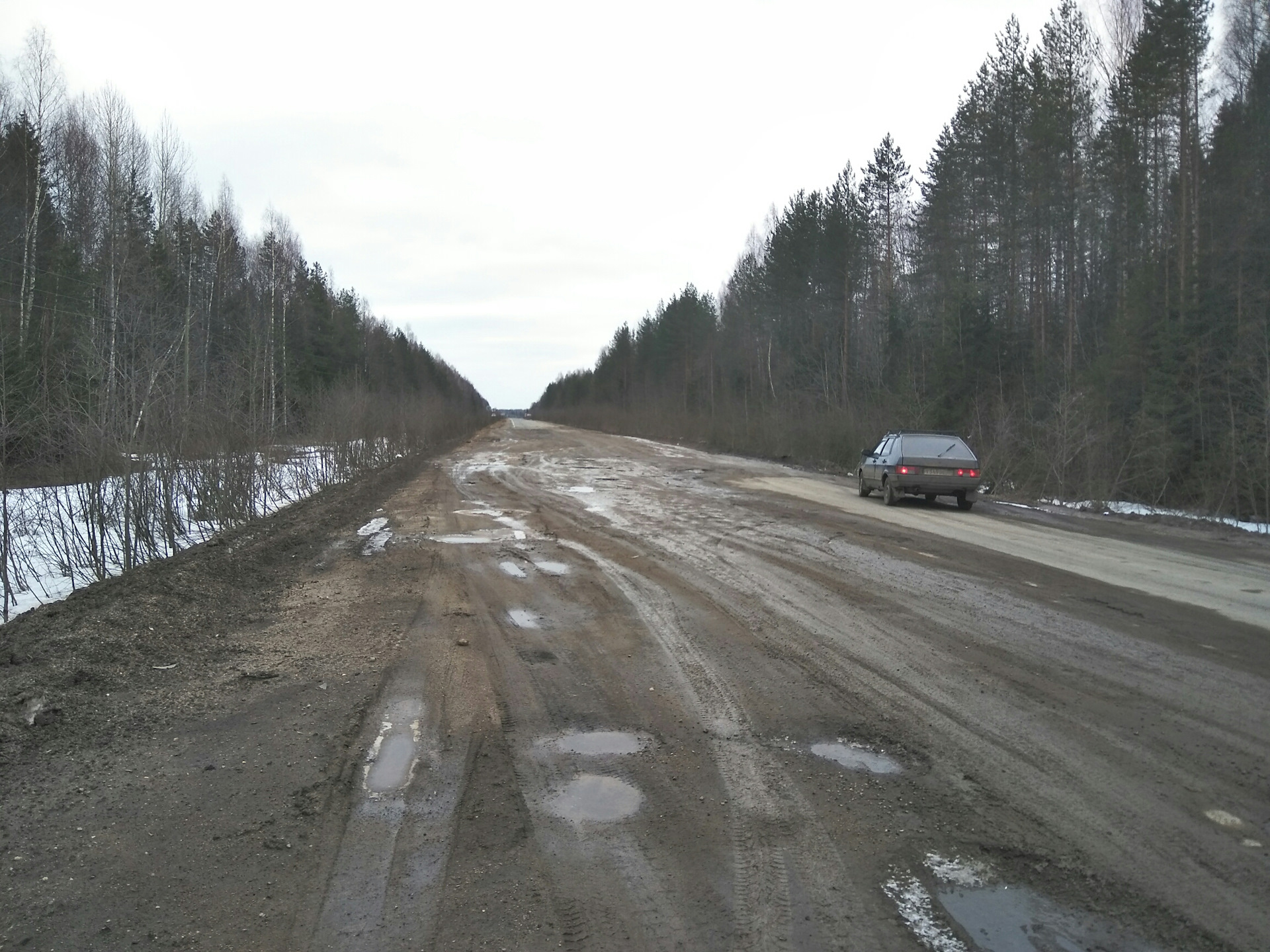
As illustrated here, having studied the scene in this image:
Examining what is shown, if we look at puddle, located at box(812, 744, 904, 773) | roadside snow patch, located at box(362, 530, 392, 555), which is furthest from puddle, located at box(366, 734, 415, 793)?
roadside snow patch, located at box(362, 530, 392, 555)

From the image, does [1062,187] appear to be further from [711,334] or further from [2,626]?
[711,334]

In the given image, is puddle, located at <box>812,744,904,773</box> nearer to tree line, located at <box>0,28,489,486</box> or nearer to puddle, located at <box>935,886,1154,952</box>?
puddle, located at <box>935,886,1154,952</box>

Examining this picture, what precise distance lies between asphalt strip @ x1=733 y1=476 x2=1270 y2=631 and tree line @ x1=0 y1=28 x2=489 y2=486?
37.0 feet

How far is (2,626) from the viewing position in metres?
7.87

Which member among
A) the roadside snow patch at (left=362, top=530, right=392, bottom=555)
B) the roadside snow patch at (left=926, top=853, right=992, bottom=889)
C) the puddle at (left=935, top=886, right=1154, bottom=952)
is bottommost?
the puddle at (left=935, top=886, right=1154, bottom=952)

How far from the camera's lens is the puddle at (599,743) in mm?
4715

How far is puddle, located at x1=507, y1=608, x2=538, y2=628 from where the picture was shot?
7676 millimetres

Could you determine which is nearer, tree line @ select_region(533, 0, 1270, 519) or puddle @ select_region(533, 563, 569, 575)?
puddle @ select_region(533, 563, 569, 575)

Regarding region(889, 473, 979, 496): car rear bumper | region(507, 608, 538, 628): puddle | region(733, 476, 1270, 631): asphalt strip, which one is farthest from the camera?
region(889, 473, 979, 496): car rear bumper

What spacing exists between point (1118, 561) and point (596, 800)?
924 cm

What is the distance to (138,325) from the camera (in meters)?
14.8

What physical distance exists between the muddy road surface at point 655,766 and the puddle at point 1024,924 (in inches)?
0.4

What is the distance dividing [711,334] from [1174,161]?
46.2m

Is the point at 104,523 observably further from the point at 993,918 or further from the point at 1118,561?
the point at 1118,561
